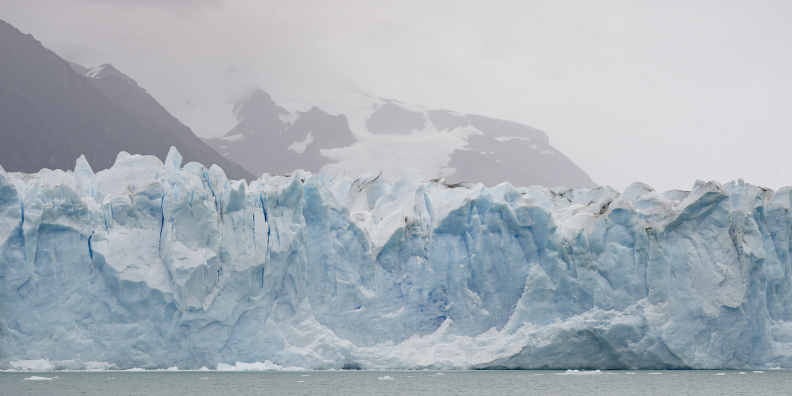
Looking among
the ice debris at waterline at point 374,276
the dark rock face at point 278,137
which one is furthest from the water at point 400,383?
the dark rock face at point 278,137

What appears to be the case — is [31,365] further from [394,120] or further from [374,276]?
[394,120]

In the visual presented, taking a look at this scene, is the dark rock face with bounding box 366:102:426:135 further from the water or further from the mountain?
the water

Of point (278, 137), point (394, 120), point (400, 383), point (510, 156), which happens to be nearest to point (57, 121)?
point (278, 137)

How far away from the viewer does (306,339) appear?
19.6m

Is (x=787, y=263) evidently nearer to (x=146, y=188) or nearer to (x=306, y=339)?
(x=306, y=339)

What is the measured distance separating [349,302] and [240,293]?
11.1 ft

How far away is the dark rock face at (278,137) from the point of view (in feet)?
224

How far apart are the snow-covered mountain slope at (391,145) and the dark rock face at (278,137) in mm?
104

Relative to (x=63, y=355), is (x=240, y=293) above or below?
above

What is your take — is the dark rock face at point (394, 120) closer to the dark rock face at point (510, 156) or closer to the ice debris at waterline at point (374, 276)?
the dark rock face at point (510, 156)

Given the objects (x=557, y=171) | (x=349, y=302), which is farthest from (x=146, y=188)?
(x=557, y=171)

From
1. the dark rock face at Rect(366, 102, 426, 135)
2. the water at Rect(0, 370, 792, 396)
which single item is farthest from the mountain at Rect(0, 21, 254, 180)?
the water at Rect(0, 370, 792, 396)

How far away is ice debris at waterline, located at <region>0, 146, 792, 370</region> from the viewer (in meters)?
18.2

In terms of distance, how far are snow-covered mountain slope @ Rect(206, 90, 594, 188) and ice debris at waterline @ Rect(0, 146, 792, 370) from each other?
3614 centimetres
